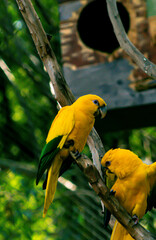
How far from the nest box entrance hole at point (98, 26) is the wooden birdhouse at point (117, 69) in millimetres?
241

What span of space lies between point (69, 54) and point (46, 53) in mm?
1757

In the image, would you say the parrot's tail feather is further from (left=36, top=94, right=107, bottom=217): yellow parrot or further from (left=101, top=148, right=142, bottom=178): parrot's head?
(left=101, top=148, right=142, bottom=178): parrot's head

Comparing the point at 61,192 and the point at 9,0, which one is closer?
the point at 61,192

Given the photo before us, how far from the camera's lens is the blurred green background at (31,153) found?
4.61 m

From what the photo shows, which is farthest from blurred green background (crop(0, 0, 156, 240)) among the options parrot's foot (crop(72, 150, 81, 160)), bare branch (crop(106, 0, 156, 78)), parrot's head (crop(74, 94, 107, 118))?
bare branch (crop(106, 0, 156, 78))

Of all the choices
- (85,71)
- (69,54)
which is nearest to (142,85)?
(85,71)

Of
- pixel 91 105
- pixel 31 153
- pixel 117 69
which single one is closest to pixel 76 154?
pixel 91 105

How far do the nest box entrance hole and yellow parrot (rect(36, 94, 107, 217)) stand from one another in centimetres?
218

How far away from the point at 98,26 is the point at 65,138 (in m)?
3.42

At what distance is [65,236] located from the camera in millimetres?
4426

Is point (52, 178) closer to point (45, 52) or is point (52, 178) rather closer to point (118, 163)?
point (118, 163)

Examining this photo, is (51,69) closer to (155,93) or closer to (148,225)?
(155,93)

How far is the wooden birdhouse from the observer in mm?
3840

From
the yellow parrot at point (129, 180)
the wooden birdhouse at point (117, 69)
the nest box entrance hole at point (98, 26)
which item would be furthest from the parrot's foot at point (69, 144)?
the nest box entrance hole at point (98, 26)
